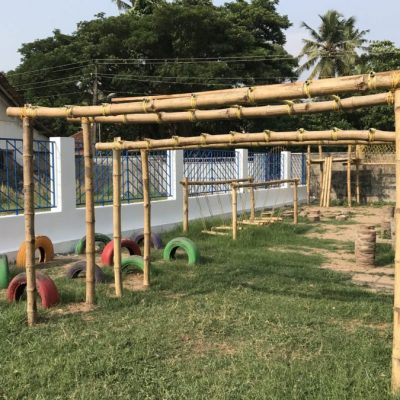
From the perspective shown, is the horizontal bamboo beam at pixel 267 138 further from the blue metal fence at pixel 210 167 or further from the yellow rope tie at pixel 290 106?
the blue metal fence at pixel 210 167

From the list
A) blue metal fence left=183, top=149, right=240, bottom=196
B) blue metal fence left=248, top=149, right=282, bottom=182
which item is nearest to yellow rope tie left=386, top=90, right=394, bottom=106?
blue metal fence left=183, top=149, right=240, bottom=196

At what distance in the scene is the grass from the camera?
3.23 m

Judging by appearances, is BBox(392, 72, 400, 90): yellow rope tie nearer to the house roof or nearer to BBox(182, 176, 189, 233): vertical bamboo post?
BBox(182, 176, 189, 233): vertical bamboo post

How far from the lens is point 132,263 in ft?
21.1

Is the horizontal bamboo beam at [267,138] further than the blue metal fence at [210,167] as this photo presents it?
No

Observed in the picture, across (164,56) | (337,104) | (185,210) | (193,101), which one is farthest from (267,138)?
(164,56)

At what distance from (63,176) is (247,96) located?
219 inches

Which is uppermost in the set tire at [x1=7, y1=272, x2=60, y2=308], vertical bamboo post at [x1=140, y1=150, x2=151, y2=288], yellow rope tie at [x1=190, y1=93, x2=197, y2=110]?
yellow rope tie at [x1=190, y1=93, x2=197, y2=110]

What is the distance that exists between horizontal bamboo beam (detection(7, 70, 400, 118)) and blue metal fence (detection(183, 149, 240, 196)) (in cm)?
794

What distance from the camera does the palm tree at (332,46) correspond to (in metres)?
31.6

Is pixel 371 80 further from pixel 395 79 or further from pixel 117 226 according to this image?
pixel 117 226

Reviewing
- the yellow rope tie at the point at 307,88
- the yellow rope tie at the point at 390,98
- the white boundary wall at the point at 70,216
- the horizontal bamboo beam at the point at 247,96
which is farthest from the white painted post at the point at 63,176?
the yellow rope tie at the point at 390,98

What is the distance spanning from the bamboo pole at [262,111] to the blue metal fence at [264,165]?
11.0 meters

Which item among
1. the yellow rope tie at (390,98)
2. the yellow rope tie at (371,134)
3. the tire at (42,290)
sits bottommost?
the tire at (42,290)
